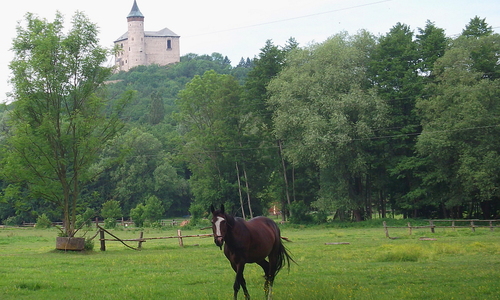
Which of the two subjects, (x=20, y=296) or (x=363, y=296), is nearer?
(x=363, y=296)

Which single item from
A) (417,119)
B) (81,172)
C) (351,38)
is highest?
(351,38)

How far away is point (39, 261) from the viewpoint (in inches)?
787

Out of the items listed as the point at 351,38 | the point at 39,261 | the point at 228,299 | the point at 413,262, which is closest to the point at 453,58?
the point at 351,38

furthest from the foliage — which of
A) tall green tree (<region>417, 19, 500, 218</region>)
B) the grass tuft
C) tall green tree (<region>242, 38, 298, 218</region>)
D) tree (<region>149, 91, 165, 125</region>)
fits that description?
tree (<region>149, 91, 165, 125</region>)

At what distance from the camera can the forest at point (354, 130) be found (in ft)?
139

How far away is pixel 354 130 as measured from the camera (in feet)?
155

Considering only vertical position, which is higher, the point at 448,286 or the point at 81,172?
the point at 81,172

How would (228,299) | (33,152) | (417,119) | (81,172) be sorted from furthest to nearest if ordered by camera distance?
(417,119)
(81,172)
(33,152)
(228,299)

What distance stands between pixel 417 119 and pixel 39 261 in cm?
Answer: 3566

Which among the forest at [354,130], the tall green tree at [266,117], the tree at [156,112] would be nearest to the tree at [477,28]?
the forest at [354,130]

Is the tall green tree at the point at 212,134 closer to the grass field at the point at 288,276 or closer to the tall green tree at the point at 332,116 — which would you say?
the tall green tree at the point at 332,116

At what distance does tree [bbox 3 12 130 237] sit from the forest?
4054 mm

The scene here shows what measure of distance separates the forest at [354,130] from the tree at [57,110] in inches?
160

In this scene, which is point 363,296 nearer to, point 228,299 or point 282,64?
point 228,299
